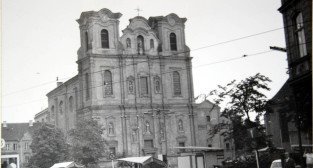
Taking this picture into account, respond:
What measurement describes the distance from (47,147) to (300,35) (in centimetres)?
3460

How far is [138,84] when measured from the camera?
53594 mm

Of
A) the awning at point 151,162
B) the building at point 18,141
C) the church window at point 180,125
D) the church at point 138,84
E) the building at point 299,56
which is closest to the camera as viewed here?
the building at point 299,56

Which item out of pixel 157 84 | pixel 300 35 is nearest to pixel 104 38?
pixel 157 84

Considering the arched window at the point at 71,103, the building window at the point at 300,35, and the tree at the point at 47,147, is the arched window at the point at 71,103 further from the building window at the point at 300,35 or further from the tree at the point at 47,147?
the building window at the point at 300,35

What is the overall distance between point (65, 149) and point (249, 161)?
992 inches

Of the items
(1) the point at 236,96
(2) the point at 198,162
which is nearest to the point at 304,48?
(1) the point at 236,96

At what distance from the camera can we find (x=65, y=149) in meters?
48.9

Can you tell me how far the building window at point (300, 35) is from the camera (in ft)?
64.0

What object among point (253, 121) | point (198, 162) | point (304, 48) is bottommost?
point (198, 162)

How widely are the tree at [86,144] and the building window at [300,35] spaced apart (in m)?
25.6

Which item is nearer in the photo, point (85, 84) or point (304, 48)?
point (304, 48)

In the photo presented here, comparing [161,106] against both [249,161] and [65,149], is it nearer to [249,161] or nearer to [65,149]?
[65,149]

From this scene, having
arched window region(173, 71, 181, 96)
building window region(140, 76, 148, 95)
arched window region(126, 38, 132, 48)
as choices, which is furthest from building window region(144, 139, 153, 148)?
arched window region(126, 38, 132, 48)

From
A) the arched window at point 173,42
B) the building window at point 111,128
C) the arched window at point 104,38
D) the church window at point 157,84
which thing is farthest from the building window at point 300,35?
the arched window at point 173,42
